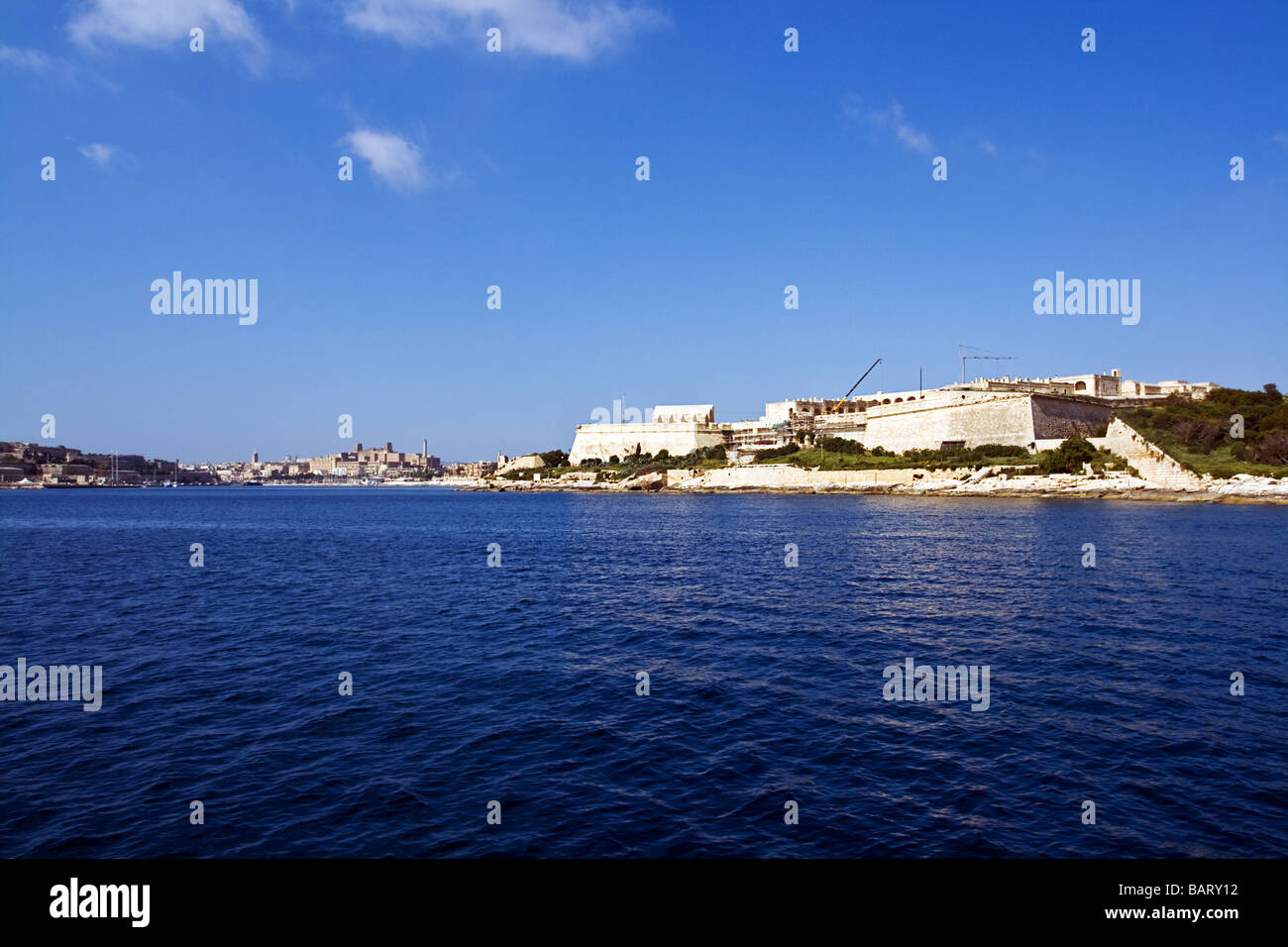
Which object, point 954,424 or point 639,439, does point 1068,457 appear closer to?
point 954,424

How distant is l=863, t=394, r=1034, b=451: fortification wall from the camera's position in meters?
91.3

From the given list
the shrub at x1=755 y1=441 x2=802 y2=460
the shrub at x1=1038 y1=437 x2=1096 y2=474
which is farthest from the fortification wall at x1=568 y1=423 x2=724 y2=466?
the shrub at x1=1038 y1=437 x2=1096 y2=474

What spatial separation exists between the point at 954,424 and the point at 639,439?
69.3 meters

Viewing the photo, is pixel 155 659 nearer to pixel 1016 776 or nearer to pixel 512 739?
pixel 512 739

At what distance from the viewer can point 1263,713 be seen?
12.4 meters

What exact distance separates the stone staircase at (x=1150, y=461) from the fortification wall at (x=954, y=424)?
13.2 metres

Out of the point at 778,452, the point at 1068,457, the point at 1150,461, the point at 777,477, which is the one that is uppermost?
the point at 778,452

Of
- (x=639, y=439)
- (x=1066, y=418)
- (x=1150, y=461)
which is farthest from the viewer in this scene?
(x=639, y=439)

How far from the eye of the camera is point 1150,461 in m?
69.4

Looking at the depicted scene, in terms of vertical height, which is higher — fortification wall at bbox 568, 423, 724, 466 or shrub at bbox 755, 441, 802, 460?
fortification wall at bbox 568, 423, 724, 466

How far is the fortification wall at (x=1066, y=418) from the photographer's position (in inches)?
3557

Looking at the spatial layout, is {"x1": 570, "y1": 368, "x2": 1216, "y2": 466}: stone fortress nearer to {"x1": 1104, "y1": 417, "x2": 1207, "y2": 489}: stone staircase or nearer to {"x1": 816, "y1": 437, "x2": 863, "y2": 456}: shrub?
{"x1": 816, "y1": 437, "x2": 863, "y2": 456}: shrub

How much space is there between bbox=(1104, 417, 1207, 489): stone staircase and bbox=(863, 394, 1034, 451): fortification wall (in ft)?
43.5

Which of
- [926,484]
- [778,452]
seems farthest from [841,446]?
[926,484]
